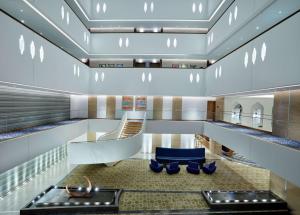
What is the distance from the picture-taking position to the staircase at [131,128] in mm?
16150

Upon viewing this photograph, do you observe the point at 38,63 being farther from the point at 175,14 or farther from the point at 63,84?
the point at 175,14

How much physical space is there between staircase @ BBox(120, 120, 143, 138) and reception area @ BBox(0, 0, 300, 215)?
0.11 meters

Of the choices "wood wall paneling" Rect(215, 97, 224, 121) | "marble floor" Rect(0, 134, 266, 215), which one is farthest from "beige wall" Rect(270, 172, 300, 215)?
"wood wall paneling" Rect(215, 97, 224, 121)

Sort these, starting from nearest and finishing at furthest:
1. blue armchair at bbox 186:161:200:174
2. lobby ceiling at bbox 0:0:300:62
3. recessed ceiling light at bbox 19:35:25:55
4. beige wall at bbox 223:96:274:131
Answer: recessed ceiling light at bbox 19:35:25:55 < blue armchair at bbox 186:161:200:174 < lobby ceiling at bbox 0:0:300:62 < beige wall at bbox 223:96:274:131

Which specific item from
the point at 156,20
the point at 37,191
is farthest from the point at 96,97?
the point at 37,191

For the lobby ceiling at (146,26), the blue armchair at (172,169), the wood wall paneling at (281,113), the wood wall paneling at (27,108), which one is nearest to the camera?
the wood wall paneling at (281,113)

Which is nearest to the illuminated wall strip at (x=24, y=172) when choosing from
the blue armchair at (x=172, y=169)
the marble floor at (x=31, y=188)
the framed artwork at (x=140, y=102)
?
the marble floor at (x=31, y=188)

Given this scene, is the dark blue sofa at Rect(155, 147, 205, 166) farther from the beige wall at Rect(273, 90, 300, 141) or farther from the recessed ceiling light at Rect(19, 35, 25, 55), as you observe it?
the recessed ceiling light at Rect(19, 35, 25, 55)

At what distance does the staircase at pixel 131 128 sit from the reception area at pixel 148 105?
0.11 m

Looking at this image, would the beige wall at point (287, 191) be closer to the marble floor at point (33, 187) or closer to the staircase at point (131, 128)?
the marble floor at point (33, 187)

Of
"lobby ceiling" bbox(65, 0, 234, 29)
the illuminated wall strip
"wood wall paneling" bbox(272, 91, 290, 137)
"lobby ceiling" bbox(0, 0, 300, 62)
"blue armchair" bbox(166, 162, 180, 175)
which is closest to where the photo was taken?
"wood wall paneling" bbox(272, 91, 290, 137)

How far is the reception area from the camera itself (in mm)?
8242

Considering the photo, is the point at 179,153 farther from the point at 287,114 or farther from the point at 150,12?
the point at 150,12

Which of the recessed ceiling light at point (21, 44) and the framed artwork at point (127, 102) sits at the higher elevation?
the recessed ceiling light at point (21, 44)
